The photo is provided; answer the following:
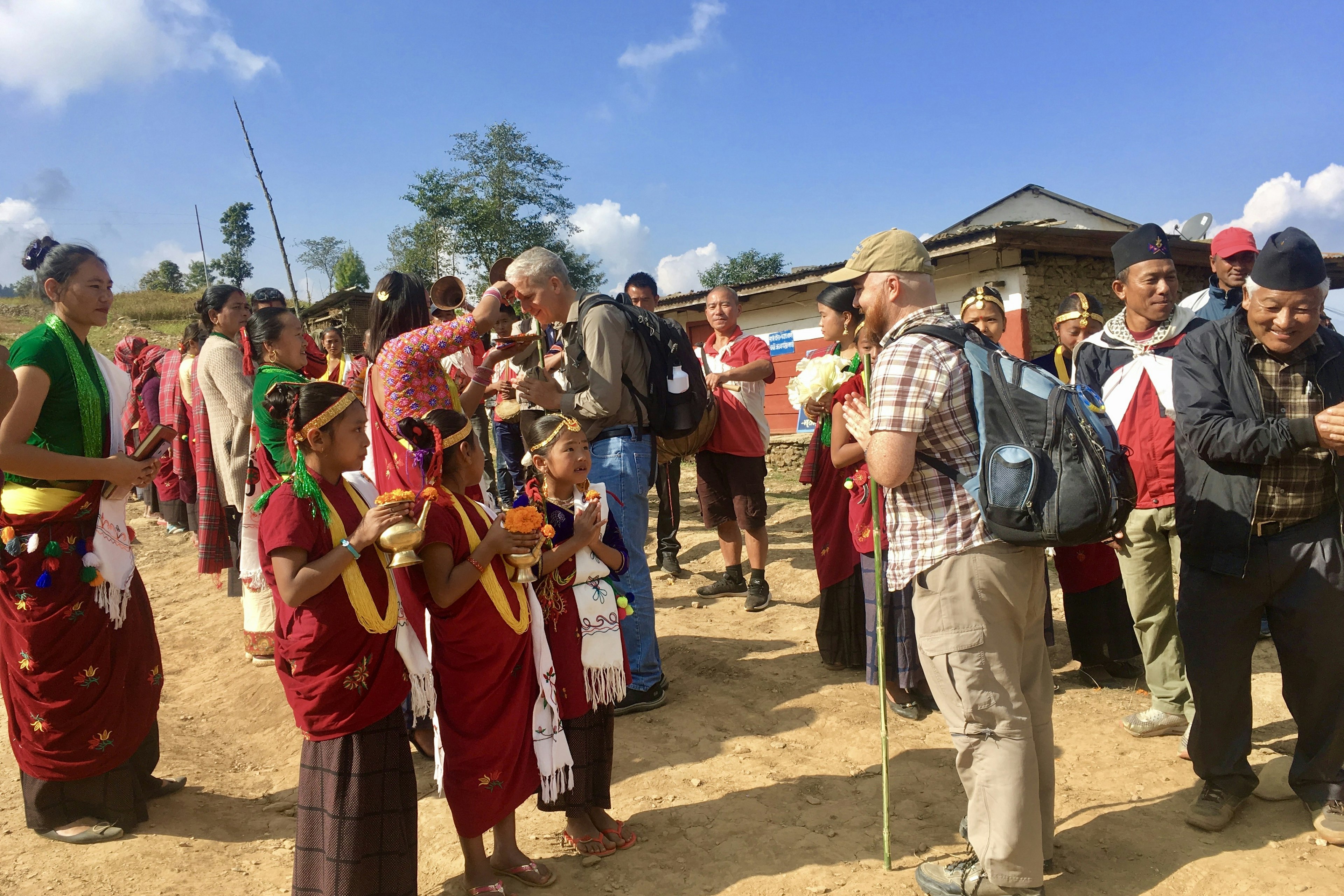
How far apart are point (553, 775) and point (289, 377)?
6.99ft

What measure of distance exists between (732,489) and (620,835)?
3073mm

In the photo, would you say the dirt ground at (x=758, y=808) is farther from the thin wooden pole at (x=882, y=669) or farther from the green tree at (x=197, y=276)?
the green tree at (x=197, y=276)

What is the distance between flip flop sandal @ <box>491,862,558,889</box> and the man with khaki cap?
132 centimetres

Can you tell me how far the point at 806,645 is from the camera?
5.10 m

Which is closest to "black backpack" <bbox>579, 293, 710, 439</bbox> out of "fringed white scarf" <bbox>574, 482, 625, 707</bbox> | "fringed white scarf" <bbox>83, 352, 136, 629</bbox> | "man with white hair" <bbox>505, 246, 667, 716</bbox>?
"man with white hair" <bbox>505, 246, 667, 716</bbox>

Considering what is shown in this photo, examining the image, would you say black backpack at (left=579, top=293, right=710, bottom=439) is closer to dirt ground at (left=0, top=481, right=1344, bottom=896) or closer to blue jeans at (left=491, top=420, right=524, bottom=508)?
dirt ground at (left=0, top=481, right=1344, bottom=896)

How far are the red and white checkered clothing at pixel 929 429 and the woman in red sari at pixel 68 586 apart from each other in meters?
2.87

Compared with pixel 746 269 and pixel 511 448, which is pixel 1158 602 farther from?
pixel 746 269

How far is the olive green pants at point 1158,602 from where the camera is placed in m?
3.72

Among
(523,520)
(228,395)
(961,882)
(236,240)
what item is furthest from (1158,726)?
(236,240)

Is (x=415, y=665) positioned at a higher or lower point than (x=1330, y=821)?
higher

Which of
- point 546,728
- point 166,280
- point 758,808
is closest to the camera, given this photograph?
point 546,728

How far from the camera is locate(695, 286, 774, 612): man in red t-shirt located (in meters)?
5.76

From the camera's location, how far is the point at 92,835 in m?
3.17
